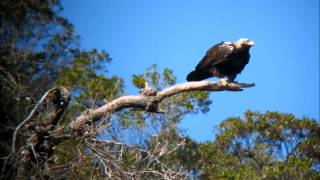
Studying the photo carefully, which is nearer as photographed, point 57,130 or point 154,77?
point 57,130

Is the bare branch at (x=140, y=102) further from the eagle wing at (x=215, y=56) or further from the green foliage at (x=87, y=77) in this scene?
the green foliage at (x=87, y=77)

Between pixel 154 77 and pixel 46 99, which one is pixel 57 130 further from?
pixel 154 77

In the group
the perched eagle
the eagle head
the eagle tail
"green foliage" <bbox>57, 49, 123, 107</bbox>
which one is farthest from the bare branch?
"green foliage" <bbox>57, 49, 123, 107</bbox>

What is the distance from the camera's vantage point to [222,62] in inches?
269

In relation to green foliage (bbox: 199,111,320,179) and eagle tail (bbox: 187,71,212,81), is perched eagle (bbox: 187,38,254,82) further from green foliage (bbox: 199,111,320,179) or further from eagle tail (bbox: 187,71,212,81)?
green foliage (bbox: 199,111,320,179)

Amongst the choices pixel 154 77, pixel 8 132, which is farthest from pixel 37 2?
pixel 8 132

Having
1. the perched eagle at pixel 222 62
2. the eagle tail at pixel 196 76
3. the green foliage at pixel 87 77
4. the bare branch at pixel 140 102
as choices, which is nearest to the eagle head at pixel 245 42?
the perched eagle at pixel 222 62

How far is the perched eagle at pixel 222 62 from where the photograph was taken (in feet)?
22.1

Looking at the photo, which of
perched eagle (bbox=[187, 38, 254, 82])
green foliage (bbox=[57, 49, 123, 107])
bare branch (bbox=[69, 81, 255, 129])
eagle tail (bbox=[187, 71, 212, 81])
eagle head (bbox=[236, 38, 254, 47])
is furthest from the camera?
green foliage (bbox=[57, 49, 123, 107])

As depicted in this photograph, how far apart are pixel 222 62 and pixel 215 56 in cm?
13

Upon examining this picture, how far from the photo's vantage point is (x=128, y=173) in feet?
14.9

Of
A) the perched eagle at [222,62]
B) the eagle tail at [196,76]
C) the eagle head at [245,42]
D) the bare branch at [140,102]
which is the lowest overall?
the bare branch at [140,102]

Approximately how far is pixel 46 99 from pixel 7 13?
5.01 metres

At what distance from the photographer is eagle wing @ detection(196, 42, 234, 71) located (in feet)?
22.2
